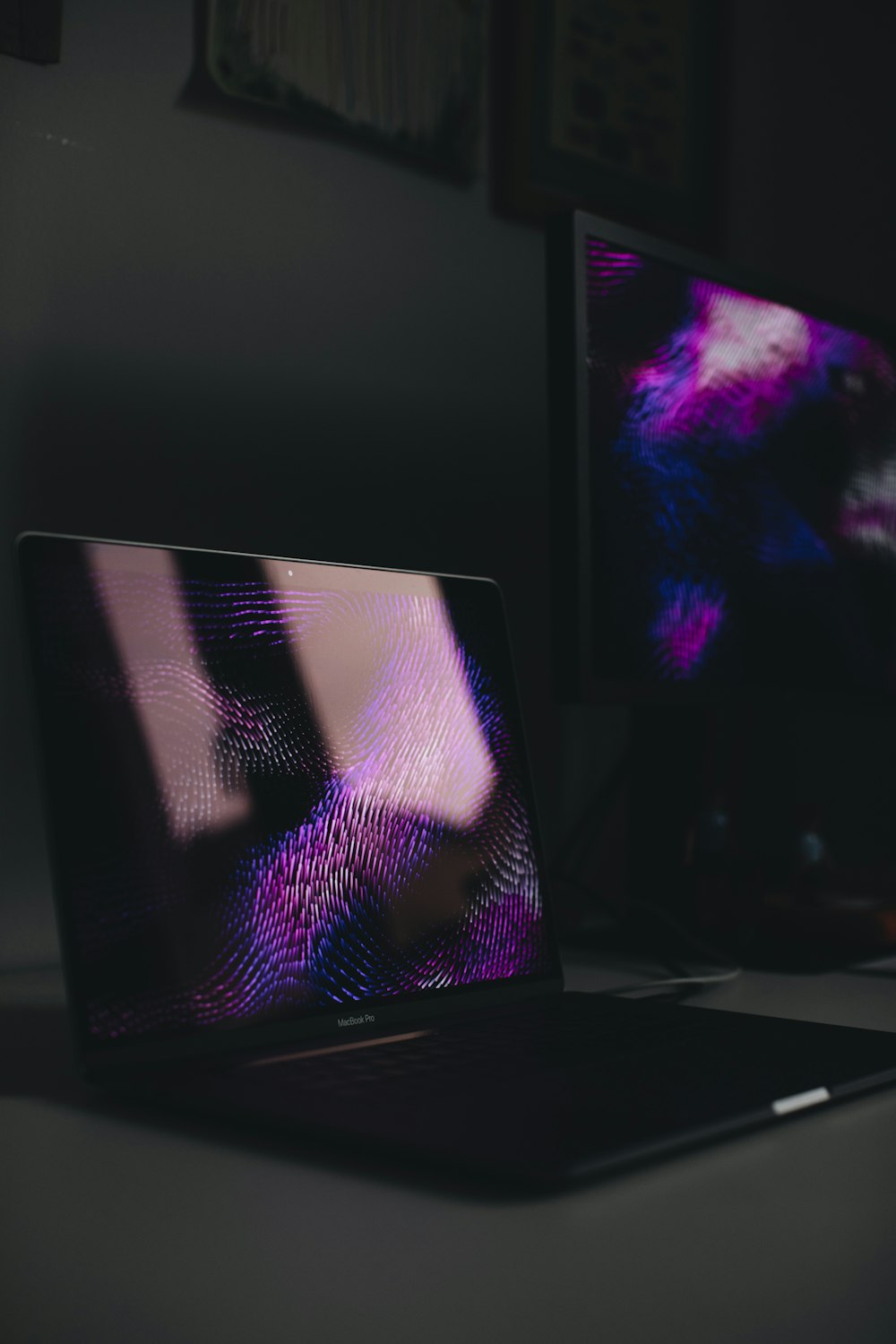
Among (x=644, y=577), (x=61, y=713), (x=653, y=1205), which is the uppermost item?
(x=644, y=577)

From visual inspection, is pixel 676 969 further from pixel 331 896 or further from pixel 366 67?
pixel 366 67

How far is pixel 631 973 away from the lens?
3.15 ft

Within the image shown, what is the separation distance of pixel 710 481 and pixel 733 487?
3 centimetres

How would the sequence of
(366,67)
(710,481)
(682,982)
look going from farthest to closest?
1. (366,67)
2. (710,481)
3. (682,982)

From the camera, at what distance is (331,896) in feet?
2.35

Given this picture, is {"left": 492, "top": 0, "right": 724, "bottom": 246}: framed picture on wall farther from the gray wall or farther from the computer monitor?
the computer monitor

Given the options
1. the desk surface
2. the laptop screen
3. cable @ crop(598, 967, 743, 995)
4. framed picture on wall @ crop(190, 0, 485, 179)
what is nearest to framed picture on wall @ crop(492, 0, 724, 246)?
framed picture on wall @ crop(190, 0, 485, 179)

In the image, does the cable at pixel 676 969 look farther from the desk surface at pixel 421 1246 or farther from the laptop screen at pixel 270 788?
the desk surface at pixel 421 1246

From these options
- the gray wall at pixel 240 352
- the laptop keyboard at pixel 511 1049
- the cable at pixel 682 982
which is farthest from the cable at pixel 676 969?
the gray wall at pixel 240 352

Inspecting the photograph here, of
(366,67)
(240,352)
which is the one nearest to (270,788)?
(240,352)

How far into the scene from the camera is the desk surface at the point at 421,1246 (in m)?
0.38

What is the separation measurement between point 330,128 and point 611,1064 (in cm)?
83

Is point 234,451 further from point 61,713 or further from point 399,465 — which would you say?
point 61,713

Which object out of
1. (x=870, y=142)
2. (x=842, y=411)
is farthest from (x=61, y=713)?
(x=870, y=142)
